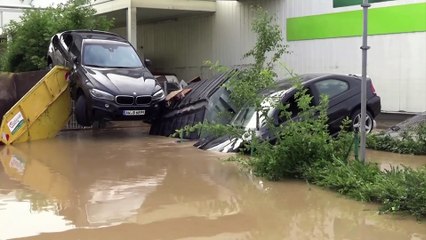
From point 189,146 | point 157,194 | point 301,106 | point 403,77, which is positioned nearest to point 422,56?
point 403,77

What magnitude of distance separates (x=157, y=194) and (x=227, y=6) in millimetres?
16287

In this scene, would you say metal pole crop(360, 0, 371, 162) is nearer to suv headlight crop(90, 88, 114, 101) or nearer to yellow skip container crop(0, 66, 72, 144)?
suv headlight crop(90, 88, 114, 101)

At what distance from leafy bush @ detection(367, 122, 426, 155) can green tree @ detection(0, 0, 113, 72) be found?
36.4 feet

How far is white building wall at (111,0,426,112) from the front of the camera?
614 inches

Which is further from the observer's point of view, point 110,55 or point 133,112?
point 110,55

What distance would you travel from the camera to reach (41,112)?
1306cm

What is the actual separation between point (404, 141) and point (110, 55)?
7428mm

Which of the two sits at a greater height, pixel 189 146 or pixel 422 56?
pixel 422 56

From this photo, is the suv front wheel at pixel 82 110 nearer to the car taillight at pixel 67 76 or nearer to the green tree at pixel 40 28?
the car taillight at pixel 67 76

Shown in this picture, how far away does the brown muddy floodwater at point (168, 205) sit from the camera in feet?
18.0

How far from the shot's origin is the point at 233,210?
20.9ft

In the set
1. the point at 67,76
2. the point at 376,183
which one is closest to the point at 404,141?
the point at 376,183

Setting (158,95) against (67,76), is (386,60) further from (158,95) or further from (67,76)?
(67,76)

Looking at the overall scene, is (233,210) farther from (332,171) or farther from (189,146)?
(189,146)
